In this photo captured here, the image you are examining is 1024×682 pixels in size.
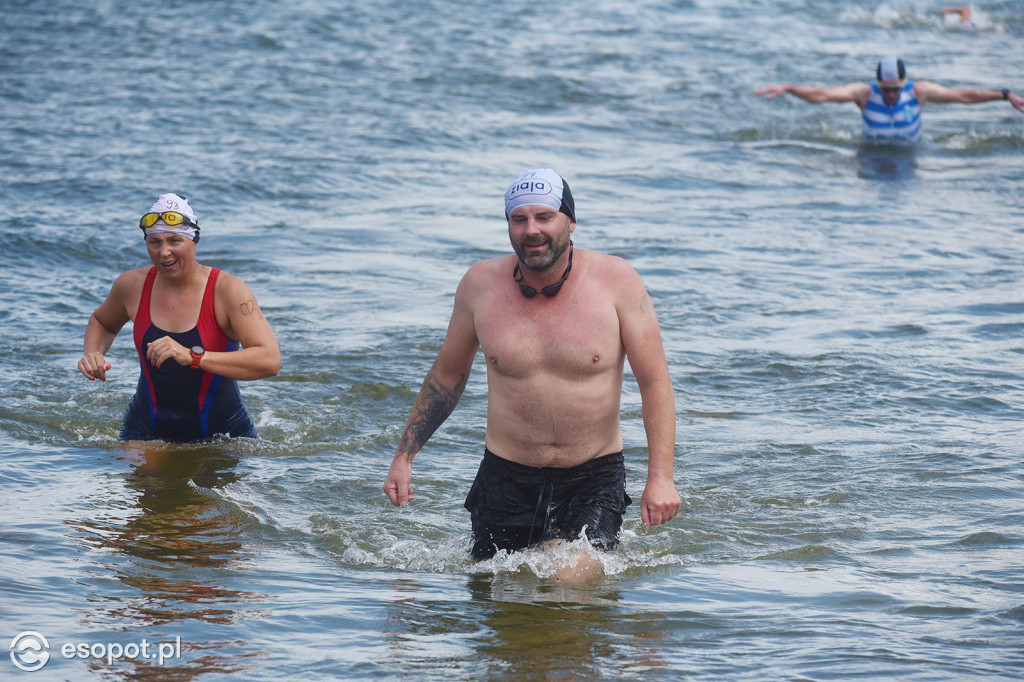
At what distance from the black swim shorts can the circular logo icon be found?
2068 mm

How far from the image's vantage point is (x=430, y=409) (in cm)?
618

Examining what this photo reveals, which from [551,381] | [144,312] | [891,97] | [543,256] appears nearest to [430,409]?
[551,381]

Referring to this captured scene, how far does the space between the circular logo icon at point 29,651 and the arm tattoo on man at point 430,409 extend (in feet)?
5.92

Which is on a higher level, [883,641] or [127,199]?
[127,199]

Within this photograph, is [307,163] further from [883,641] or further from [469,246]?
[883,641]

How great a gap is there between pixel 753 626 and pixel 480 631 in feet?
4.05

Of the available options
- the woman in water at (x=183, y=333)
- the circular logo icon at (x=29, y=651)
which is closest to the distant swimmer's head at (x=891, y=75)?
the woman in water at (x=183, y=333)

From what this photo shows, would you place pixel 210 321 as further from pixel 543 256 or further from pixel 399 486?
pixel 543 256

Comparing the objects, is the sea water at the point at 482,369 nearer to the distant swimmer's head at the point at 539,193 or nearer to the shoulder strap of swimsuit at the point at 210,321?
the shoulder strap of swimsuit at the point at 210,321

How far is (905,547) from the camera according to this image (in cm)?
691

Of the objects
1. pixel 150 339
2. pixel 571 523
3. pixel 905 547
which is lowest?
pixel 905 547

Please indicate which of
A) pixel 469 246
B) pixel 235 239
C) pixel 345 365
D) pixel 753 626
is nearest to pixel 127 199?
pixel 235 239

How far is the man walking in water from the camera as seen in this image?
60.3 ft

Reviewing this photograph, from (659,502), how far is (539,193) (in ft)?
4.71
